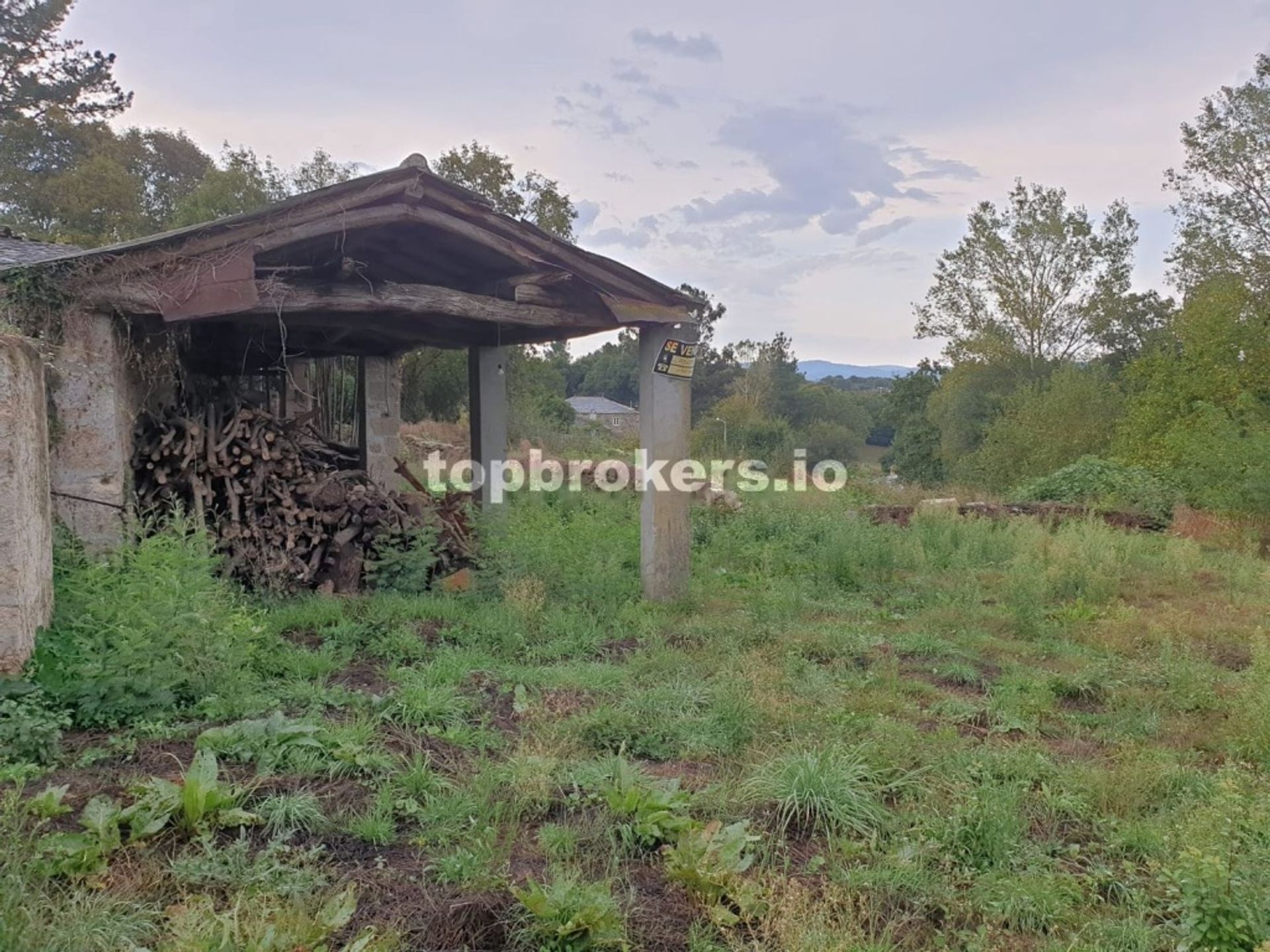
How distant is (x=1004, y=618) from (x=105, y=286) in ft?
24.3

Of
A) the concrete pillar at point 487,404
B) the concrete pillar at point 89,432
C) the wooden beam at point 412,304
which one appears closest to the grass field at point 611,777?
the concrete pillar at point 89,432

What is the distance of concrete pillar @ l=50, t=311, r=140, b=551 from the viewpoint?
18.3 feet

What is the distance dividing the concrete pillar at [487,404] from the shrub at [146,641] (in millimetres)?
4662

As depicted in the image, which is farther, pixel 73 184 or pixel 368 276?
pixel 73 184

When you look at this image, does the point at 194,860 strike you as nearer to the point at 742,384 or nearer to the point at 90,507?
the point at 90,507

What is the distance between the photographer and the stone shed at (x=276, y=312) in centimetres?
546

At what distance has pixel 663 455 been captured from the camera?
7207 millimetres

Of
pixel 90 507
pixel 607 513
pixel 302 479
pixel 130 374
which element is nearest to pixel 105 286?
pixel 130 374

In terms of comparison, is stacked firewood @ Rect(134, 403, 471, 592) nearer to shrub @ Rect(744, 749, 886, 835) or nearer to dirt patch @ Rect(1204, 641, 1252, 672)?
shrub @ Rect(744, 749, 886, 835)

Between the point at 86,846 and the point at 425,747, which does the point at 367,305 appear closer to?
the point at 425,747

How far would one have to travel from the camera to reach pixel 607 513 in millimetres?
10109

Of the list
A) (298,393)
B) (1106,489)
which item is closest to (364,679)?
(298,393)

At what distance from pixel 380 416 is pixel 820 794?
28.2 feet

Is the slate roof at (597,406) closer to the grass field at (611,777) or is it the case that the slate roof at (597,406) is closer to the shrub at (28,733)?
the grass field at (611,777)
